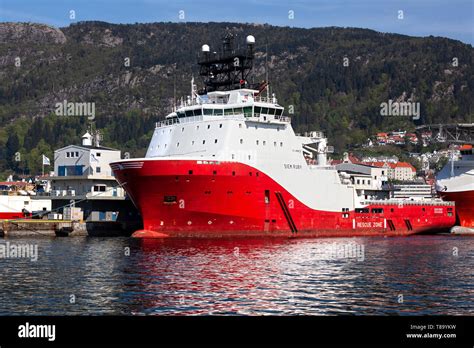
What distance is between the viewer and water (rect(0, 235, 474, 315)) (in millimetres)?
24297

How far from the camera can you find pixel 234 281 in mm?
30219

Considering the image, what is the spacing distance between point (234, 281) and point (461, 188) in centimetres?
4678

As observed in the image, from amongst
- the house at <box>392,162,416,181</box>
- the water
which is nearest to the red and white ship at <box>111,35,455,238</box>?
the water

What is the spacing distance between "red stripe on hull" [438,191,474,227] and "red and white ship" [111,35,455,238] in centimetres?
1045

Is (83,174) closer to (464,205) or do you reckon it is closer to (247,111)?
(247,111)

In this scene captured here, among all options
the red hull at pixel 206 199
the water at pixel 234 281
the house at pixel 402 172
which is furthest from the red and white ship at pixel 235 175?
the house at pixel 402 172

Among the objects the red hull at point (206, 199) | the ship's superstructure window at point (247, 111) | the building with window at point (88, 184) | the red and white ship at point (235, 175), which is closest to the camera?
the red hull at point (206, 199)

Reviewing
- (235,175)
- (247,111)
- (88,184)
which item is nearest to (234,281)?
(235,175)

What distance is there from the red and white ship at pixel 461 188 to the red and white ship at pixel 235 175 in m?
10.5

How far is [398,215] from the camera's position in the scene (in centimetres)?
6694

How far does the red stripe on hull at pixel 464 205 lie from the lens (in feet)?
232

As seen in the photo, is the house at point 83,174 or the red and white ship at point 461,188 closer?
the house at point 83,174

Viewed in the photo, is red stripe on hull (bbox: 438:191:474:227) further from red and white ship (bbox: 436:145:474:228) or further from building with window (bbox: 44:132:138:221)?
building with window (bbox: 44:132:138:221)

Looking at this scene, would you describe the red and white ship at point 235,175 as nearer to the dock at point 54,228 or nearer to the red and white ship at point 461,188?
the dock at point 54,228
